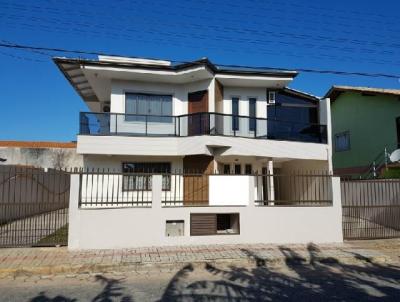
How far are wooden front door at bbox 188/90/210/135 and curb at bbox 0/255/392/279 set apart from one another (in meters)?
6.46

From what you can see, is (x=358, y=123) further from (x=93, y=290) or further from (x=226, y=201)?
(x=93, y=290)

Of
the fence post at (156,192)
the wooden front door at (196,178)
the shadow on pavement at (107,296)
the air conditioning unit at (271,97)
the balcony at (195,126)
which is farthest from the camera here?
the air conditioning unit at (271,97)

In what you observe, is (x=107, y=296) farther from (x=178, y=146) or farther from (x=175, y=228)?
(x=178, y=146)

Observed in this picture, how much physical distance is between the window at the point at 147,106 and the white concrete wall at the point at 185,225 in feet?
18.7

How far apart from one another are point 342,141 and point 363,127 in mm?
2395

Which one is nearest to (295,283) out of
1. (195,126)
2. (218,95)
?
(195,126)

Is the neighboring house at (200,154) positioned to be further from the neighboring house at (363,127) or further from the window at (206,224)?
the neighboring house at (363,127)

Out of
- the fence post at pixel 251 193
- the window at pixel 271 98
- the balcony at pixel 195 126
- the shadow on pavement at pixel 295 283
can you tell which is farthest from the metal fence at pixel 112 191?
the window at pixel 271 98

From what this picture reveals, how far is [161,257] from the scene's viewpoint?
28.6 feet

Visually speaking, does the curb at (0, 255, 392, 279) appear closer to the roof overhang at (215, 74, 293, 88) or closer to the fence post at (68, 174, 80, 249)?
the fence post at (68, 174, 80, 249)

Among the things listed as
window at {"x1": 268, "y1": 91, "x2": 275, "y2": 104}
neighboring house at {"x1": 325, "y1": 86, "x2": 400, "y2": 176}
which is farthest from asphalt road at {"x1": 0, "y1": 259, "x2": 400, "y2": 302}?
neighboring house at {"x1": 325, "y1": 86, "x2": 400, "y2": 176}

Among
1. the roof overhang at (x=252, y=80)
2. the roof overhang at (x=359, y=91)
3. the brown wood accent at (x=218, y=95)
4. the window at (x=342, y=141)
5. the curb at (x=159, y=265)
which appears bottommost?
the curb at (x=159, y=265)

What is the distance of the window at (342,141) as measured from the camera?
2437cm

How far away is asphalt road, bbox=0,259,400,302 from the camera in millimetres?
6191
